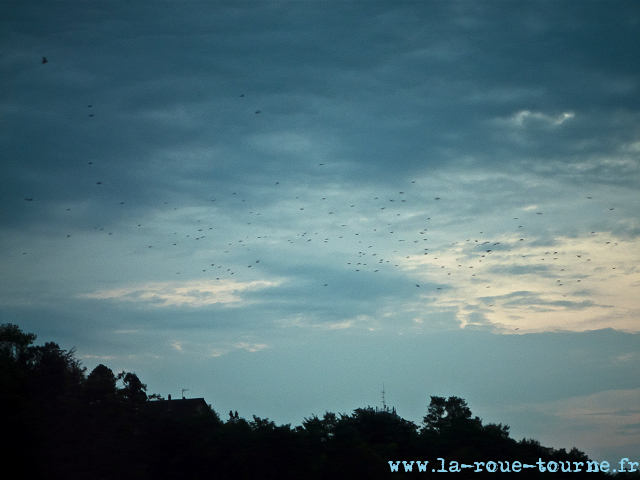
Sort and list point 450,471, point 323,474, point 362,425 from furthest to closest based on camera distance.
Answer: point 362,425, point 323,474, point 450,471

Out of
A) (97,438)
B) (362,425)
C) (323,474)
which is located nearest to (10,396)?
(97,438)

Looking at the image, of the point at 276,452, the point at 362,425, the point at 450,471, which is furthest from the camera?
the point at 362,425

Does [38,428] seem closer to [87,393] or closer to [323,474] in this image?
[87,393]

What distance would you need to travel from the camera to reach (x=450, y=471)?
19.0m

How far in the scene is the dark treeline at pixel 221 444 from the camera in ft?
65.2

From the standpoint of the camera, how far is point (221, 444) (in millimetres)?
22047

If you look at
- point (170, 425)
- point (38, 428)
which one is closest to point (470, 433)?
point (170, 425)

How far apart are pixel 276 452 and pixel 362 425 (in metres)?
4.35

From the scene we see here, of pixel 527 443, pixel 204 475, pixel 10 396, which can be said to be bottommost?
pixel 204 475

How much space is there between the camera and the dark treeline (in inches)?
782

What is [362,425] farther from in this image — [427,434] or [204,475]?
[204,475]

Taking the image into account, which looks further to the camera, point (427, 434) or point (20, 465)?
point (427, 434)

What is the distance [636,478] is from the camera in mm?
18969

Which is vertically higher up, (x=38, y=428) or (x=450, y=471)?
(x=38, y=428)
